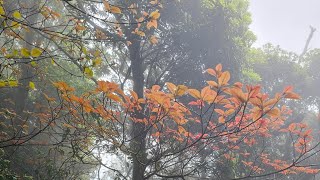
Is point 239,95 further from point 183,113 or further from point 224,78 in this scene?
point 183,113

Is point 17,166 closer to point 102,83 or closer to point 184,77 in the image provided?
point 184,77

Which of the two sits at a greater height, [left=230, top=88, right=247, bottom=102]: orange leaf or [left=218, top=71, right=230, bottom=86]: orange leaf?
[left=218, top=71, right=230, bottom=86]: orange leaf

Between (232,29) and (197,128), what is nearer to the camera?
(197,128)

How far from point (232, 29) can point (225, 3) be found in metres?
0.77

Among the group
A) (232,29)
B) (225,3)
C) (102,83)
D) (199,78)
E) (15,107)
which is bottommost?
(102,83)

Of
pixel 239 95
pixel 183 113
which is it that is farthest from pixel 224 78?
pixel 183 113

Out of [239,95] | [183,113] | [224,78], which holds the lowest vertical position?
[239,95]

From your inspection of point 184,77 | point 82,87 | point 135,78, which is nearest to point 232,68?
point 184,77

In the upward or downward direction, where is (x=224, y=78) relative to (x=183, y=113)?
downward

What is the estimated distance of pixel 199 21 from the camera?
852 cm

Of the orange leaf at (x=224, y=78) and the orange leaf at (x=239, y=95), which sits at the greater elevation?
the orange leaf at (x=224, y=78)

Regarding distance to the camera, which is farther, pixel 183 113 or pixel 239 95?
pixel 183 113

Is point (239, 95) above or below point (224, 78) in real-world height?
below

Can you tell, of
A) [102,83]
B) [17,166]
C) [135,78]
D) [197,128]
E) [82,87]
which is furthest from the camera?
[82,87]
